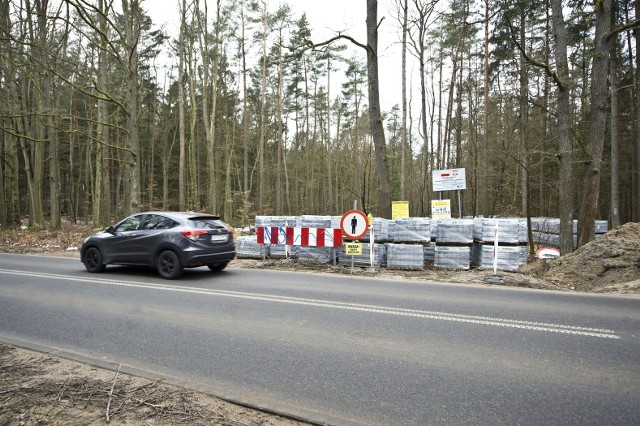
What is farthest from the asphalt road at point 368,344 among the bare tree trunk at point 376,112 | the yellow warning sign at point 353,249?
the bare tree trunk at point 376,112

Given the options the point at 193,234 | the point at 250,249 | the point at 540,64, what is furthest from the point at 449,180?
the point at 193,234

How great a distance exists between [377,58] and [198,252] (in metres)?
10.5

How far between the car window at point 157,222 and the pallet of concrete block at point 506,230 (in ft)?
28.3

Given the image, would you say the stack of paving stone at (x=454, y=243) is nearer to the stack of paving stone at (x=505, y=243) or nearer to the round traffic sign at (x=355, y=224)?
the stack of paving stone at (x=505, y=243)

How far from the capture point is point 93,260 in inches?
414

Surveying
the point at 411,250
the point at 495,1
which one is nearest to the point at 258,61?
the point at 495,1

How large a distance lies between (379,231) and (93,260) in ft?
27.1

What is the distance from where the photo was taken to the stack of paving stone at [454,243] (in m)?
10.8

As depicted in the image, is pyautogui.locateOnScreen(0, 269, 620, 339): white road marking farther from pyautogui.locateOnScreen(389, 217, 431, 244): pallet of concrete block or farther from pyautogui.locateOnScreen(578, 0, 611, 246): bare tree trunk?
pyautogui.locateOnScreen(578, 0, 611, 246): bare tree trunk

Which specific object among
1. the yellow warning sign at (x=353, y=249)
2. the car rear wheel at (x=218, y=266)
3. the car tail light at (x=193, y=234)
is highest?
the car tail light at (x=193, y=234)

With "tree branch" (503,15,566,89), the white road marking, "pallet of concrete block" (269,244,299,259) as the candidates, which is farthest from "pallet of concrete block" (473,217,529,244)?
"pallet of concrete block" (269,244,299,259)

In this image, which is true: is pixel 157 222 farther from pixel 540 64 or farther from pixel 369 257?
pixel 540 64

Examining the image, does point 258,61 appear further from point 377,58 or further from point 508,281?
point 508,281

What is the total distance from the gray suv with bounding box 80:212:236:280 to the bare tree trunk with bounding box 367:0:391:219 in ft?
22.4
